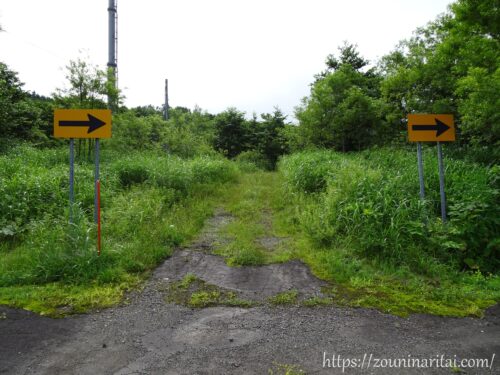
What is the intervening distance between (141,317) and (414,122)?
4.24m

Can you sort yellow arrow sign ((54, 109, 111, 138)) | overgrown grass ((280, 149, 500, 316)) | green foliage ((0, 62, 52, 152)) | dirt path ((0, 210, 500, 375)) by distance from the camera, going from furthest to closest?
green foliage ((0, 62, 52, 152))
yellow arrow sign ((54, 109, 111, 138))
overgrown grass ((280, 149, 500, 316))
dirt path ((0, 210, 500, 375))

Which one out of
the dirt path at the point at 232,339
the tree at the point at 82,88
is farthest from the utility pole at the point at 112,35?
the dirt path at the point at 232,339

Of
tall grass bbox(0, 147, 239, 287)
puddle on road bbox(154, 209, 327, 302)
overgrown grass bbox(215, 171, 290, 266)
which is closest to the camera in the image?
puddle on road bbox(154, 209, 327, 302)

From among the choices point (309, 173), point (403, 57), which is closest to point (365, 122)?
point (403, 57)

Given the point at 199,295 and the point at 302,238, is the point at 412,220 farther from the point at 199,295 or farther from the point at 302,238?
the point at 199,295

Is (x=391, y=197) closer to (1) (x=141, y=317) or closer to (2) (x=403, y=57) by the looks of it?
(1) (x=141, y=317)

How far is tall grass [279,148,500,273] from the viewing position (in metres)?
4.51

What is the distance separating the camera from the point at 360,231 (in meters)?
4.90

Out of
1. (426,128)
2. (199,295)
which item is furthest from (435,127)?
(199,295)

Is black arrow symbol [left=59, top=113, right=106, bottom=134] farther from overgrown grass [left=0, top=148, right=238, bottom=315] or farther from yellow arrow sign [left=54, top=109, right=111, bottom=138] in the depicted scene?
overgrown grass [left=0, top=148, right=238, bottom=315]

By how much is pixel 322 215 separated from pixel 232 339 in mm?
3085

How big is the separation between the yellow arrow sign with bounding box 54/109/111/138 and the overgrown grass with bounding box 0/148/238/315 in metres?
1.18

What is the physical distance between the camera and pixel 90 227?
16.0ft

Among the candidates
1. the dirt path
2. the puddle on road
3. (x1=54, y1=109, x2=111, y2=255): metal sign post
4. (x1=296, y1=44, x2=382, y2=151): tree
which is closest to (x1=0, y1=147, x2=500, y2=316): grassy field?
the puddle on road
